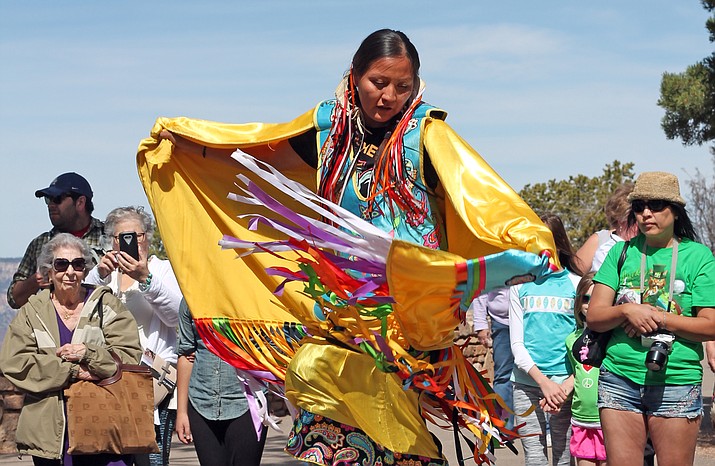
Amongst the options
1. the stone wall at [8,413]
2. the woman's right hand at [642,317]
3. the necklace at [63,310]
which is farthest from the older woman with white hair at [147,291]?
the stone wall at [8,413]

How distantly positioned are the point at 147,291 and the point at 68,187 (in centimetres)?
108

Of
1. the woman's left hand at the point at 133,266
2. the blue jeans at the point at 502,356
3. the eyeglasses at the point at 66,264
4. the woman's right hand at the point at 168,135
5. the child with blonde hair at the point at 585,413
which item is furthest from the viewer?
the blue jeans at the point at 502,356

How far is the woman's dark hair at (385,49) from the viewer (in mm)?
4207

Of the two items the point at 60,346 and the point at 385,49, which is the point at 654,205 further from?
the point at 60,346

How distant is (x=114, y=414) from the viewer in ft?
20.5

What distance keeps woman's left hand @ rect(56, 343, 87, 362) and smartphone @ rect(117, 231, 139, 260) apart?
69 centimetres

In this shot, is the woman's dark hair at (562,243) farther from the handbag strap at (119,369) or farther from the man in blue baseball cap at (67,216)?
the man in blue baseball cap at (67,216)

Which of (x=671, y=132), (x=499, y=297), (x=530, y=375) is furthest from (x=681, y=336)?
(x=671, y=132)

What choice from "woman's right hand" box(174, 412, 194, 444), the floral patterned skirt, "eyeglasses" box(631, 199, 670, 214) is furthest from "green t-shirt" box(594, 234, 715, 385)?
"woman's right hand" box(174, 412, 194, 444)

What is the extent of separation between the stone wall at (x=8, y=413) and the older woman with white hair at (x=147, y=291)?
11.2ft

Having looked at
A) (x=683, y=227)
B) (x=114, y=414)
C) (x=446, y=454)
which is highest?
(x=683, y=227)

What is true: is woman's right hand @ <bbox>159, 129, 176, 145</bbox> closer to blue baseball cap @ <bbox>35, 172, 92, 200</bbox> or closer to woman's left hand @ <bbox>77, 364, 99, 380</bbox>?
woman's left hand @ <bbox>77, 364, 99, 380</bbox>

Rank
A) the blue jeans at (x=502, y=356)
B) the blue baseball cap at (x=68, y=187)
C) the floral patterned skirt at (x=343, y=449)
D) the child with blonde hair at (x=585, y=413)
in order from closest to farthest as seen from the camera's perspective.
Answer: the floral patterned skirt at (x=343, y=449) → the child with blonde hair at (x=585, y=413) → the blue baseball cap at (x=68, y=187) → the blue jeans at (x=502, y=356)

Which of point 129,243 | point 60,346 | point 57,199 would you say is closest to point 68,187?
point 57,199
